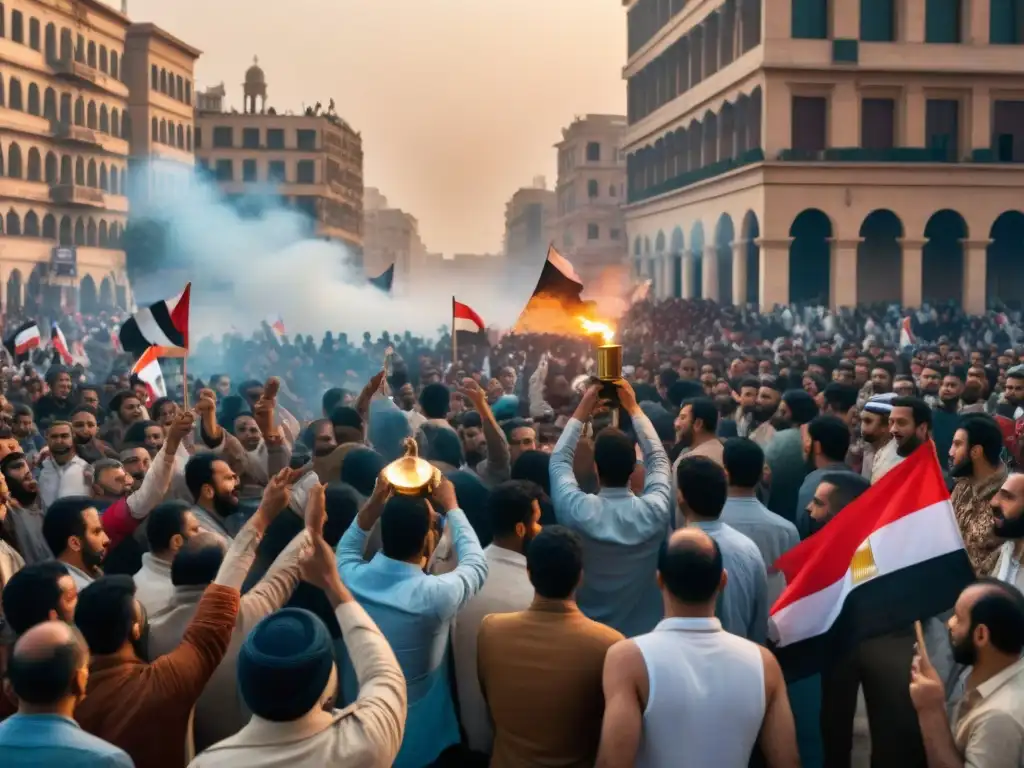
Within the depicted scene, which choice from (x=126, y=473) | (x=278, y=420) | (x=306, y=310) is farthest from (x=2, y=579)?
(x=306, y=310)

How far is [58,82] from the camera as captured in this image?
55938mm

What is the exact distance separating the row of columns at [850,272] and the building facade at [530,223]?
71.2m

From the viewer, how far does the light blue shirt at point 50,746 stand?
296 cm

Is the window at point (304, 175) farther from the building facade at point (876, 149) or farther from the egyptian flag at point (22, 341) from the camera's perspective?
the egyptian flag at point (22, 341)

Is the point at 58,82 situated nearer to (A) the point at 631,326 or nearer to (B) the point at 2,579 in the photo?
(A) the point at 631,326

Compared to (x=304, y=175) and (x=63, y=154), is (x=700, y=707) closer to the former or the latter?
(x=63, y=154)

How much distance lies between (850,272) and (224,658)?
32977mm

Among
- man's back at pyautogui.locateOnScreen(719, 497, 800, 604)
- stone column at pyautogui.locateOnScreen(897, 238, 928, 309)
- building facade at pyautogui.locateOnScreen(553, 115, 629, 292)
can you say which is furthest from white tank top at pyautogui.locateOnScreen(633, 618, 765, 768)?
building facade at pyautogui.locateOnScreen(553, 115, 629, 292)

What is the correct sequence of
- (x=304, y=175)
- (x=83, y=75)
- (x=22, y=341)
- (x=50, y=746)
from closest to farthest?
(x=50, y=746), (x=22, y=341), (x=83, y=75), (x=304, y=175)

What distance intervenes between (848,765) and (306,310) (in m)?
44.2

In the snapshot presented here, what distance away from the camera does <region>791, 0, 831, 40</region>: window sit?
113ft

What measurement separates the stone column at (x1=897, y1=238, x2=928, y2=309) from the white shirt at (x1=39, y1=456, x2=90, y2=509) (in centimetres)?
3096

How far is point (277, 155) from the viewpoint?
8594 cm

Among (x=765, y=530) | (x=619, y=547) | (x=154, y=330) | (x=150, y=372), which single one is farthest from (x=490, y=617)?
(x=154, y=330)
